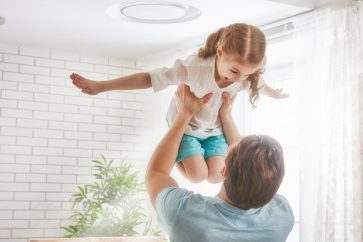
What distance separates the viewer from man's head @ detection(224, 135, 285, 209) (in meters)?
1.67

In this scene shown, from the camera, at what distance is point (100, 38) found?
4.98 metres

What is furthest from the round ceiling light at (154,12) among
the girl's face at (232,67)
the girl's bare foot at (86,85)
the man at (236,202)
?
the man at (236,202)

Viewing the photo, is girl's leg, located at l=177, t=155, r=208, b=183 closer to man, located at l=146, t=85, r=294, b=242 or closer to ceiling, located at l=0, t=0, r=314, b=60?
man, located at l=146, t=85, r=294, b=242

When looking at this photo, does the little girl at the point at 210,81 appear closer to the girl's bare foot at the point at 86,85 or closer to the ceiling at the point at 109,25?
the girl's bare foot at the point at 86,85

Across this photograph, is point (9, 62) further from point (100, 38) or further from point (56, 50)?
point (100, 38)

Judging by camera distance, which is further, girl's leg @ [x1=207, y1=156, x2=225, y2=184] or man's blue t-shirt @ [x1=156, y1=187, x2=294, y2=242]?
girl's leg @ [x1=207, y1=156, x2=225, y2=184]

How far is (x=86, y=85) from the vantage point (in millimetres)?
2305

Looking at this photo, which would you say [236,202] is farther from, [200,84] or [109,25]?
[109,25]

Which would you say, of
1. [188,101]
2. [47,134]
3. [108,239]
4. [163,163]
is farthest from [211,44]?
[47,134]

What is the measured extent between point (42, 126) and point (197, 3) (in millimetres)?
2105

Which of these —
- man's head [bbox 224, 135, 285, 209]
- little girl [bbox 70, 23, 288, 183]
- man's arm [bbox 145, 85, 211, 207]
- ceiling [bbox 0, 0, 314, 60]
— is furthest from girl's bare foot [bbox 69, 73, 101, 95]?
ceiling [bbox 0, 0, 314, 60]

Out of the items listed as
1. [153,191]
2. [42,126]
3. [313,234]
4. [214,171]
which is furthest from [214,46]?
[42,126]

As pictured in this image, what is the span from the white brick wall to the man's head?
3.81 m

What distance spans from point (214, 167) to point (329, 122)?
118 centimetres
